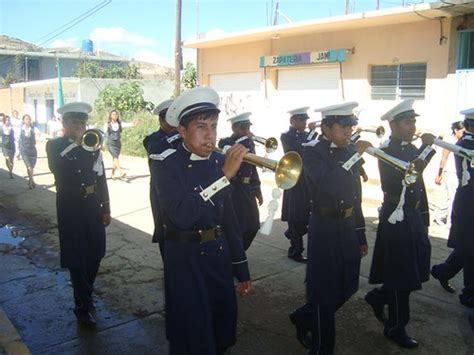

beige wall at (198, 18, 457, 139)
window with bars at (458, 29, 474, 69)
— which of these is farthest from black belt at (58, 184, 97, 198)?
window with bars at (458, 29, 474, 69)

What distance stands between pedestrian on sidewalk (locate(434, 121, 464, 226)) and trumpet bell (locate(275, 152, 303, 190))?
15.9ft

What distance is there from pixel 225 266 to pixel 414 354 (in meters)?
1.98

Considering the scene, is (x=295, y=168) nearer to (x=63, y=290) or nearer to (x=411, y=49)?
(x=63, y=290)

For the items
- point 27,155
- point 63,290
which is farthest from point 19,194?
point 63,290

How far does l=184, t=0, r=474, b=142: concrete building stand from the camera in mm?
10047

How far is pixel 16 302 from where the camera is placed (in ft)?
16.3

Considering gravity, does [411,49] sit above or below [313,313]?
above

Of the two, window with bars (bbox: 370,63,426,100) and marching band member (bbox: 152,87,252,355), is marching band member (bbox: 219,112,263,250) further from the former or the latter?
window with bars (bbox: 370,63,426,100)

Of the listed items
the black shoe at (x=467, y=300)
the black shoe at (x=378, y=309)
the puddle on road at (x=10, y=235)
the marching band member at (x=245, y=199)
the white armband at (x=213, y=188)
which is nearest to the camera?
the white armband at (x=213, y=188)

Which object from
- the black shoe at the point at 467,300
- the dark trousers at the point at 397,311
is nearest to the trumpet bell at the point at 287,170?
the dark trousers at the point at 397,311

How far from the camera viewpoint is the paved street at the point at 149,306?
4031 mm

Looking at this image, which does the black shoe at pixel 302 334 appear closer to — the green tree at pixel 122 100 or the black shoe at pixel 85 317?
the black shoe at pixel 85 317

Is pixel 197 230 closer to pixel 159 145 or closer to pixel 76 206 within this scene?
pixel 159 145

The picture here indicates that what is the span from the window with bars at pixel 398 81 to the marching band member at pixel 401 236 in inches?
295
